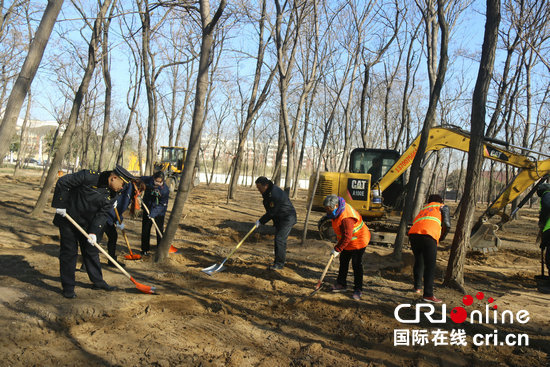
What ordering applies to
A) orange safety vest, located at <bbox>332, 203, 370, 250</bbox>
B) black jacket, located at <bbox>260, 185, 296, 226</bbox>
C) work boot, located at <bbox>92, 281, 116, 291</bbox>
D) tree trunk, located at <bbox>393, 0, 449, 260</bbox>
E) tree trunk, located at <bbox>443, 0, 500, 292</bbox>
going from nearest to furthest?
1. work boot, located at <bbox>92, 281, 116, 291</bbox>
2. orange safety vest, located at <bbox>332, 203, 370, 250</bbox>
3. tree trunk, located at <bbox>443, 0, 500, 292</bbox>
4. black jacket, located at <bbox>260, 185, 296, 226</bbox>
5. tree trunk, located at <bbox>393, 0, 449, 260</bbox>

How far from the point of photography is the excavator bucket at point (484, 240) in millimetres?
9344

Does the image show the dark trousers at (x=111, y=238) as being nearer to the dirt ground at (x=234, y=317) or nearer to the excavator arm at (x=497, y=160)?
the dirt ground at (x=234, y=317)

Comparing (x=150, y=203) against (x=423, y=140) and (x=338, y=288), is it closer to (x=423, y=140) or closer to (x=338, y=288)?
(x=338, y=288)

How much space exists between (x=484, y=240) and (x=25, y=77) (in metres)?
9.82

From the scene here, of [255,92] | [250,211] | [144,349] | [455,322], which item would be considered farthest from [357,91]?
[144,349]

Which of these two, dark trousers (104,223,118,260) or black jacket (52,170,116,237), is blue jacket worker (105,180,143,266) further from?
black jacket (52,170,116,237)

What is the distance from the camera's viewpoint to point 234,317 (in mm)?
4527

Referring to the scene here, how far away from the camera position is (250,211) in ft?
53.9

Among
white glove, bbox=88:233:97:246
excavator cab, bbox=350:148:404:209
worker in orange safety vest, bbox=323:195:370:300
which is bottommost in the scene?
white glove, bbox=88:233:97:246

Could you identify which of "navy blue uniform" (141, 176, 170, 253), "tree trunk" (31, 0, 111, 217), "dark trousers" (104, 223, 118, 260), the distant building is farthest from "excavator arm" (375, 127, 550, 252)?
the distant building

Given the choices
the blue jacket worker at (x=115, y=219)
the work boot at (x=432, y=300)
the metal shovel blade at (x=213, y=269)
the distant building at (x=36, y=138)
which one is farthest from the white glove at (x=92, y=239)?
the distant building at (x=36, y=138)

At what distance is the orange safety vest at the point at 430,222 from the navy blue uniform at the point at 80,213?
4288mm

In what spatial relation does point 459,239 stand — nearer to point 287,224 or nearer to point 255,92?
point 287,224

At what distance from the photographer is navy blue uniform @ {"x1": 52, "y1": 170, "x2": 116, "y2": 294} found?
4711 millimetres
